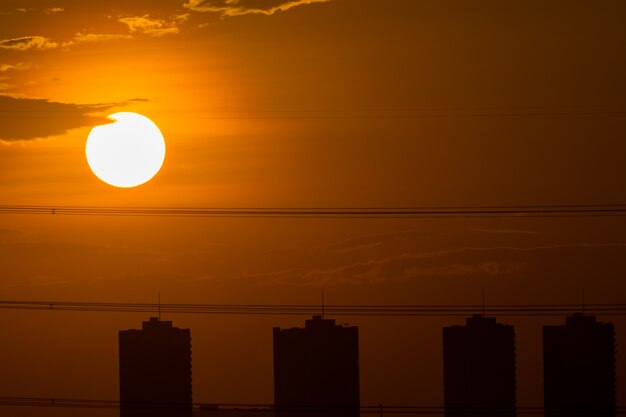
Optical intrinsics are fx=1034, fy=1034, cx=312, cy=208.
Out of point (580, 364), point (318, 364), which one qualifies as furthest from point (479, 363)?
point (318, 364)

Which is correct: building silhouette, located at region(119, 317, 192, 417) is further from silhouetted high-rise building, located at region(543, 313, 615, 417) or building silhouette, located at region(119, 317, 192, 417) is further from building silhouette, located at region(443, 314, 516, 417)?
silhouetted high-rise building, located at region(543, 313, 615, 417)

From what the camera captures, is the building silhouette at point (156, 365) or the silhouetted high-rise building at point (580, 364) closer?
the building silhouette at point (156, 365)

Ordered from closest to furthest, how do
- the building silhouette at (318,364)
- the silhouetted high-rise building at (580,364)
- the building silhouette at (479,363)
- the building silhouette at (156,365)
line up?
1. the building silhouette at (156,365)
2. the building silhouette at (318,364)
3. the building silhouette at (479,363)
4. the silhouetted high-rise building at (580,364)

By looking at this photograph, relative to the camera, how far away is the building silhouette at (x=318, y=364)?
81.5 m

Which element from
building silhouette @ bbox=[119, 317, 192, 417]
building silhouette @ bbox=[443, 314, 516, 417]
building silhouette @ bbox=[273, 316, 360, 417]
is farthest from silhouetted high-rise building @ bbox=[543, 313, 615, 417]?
building silhouette @ bbox=[119, 317, 192, 417]

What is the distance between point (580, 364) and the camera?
310 ft

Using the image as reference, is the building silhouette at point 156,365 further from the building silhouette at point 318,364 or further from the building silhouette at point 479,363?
the building silhouette at point 479,363

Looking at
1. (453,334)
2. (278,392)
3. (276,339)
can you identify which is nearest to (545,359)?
(453,334)

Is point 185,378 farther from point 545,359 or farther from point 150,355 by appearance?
point 545,359

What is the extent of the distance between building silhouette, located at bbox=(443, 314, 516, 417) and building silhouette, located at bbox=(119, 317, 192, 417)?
2181 centimetres

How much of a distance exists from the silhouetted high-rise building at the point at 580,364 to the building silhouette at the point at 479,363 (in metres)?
4.48

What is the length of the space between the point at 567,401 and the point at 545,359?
26.1 ft

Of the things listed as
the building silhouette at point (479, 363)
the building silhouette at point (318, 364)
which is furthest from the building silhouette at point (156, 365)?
the building silhouette at point (479, 363)

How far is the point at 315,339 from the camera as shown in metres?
94.3
